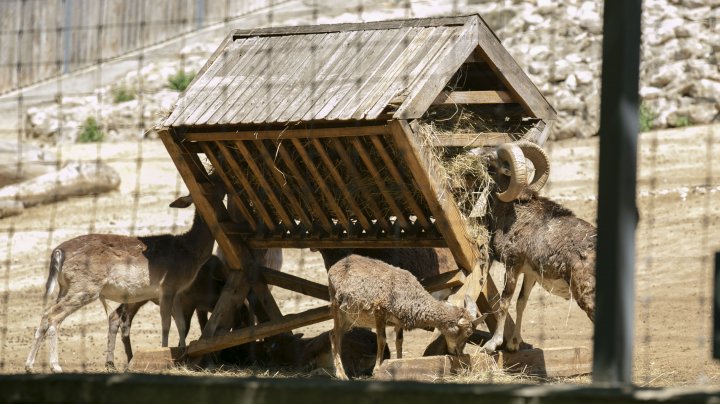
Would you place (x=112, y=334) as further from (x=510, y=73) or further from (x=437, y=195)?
(x=510, y=73)

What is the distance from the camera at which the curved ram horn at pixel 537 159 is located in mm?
9719

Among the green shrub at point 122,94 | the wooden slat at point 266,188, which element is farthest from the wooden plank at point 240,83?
the green shrub at point 122,94

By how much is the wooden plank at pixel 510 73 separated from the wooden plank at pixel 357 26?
0.21m

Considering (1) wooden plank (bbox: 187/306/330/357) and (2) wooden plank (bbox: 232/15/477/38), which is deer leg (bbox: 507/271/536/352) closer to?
(1) wooden plank (bbox: 187/306/330/357)

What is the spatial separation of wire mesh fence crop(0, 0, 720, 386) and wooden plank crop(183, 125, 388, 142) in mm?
204

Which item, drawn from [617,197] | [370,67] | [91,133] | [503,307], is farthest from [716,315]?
[91,133]

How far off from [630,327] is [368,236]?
5.20 m

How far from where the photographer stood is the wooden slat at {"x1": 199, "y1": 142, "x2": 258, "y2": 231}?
32.9 feet

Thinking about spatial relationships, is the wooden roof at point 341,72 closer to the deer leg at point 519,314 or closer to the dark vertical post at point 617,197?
the deer leg at point 519,314

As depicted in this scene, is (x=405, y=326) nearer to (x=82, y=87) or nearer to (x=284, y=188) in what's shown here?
(x=284, y=188)

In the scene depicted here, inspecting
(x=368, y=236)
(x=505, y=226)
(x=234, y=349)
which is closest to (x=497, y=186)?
(x=505, y=226)

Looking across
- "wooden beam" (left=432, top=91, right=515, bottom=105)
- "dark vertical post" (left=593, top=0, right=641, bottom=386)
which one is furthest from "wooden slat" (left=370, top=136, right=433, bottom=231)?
"dark vertical post" (left=593, top=0, right=641, bottom=386)

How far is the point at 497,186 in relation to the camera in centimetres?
995

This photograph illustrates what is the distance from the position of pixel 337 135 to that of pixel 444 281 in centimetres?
161
